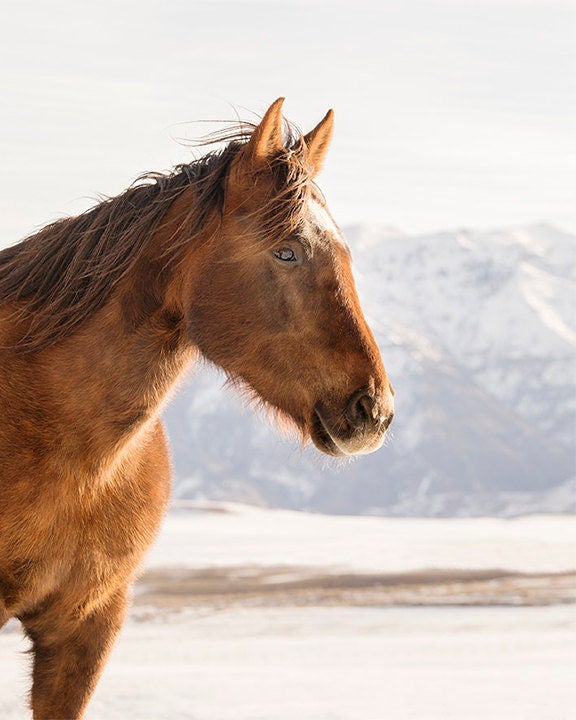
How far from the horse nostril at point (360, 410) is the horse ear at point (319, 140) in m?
0.97

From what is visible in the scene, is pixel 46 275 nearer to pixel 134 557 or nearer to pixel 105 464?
pixel 105 464

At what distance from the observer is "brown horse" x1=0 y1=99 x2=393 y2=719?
3322mm

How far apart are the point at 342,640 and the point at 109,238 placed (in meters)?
6.36

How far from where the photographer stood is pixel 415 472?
640 feet

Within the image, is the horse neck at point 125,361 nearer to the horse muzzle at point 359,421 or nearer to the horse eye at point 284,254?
the horse eye at point 284,254

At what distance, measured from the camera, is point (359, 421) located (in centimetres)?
321

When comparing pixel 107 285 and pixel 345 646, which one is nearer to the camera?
pixel 107 285

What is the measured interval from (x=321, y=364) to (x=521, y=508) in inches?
6569

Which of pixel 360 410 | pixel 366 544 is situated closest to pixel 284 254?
pixel 360 410

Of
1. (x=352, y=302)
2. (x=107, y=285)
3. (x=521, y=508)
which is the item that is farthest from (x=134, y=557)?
(x=521, y=508)

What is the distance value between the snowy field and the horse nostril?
1852 millimetres

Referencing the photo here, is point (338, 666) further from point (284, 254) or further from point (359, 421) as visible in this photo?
point (284, 254)

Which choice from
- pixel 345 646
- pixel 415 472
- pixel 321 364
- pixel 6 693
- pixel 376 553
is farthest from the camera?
pixel 415 472

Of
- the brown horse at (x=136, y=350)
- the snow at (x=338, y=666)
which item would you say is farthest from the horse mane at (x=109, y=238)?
the snow at (x=338, y=666)
